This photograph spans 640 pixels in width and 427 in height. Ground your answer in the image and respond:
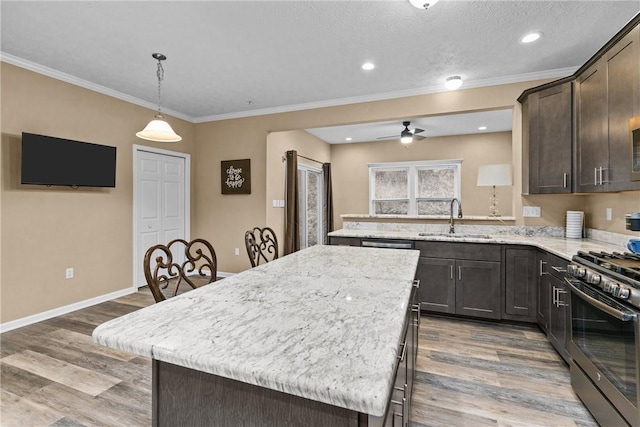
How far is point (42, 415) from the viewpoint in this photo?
1.84m

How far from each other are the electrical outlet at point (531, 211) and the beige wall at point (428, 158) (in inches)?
122

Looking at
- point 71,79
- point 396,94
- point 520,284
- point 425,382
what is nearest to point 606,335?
point 425,382

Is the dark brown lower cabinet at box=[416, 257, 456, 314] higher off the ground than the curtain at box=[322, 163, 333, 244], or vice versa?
the curtain at box=[322, 163, 333, 244]

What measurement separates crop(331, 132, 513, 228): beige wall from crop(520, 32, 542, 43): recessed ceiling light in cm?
390

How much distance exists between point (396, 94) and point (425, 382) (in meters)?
3.21

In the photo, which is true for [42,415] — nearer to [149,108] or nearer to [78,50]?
[78,50]

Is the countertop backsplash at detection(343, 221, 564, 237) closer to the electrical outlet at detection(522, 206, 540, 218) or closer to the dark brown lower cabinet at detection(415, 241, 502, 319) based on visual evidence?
the electrical outlet at detection(522, 206, 540, 218)

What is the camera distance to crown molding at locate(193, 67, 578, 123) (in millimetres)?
3326

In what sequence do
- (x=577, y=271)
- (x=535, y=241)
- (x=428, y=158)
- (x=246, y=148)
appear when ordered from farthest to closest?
(x=428, y=158), (x=246, y=148), (x=535, y=241), (x=577, y=271)

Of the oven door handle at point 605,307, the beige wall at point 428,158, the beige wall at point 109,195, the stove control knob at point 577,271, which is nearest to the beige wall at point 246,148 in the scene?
the beige wall at point 109,195

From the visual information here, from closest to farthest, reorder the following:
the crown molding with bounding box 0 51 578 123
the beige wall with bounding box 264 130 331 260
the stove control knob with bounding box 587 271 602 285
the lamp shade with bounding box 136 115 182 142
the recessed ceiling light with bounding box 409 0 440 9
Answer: the stove control knob with bounding box 587 271 602 285
the recessed ceiling light with bounding box 409 0 440 9
the lamp shade with bounding box 136 115 182 142
the crown molding with bounding box 0 51 578 123
the beige wall with bounding box 264 130 331 260

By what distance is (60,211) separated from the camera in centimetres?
350

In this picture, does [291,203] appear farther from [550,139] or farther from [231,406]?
[231,406]

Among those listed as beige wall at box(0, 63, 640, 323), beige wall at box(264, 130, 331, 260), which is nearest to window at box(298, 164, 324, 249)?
beige wall at box(264, 130, 331, 260)
